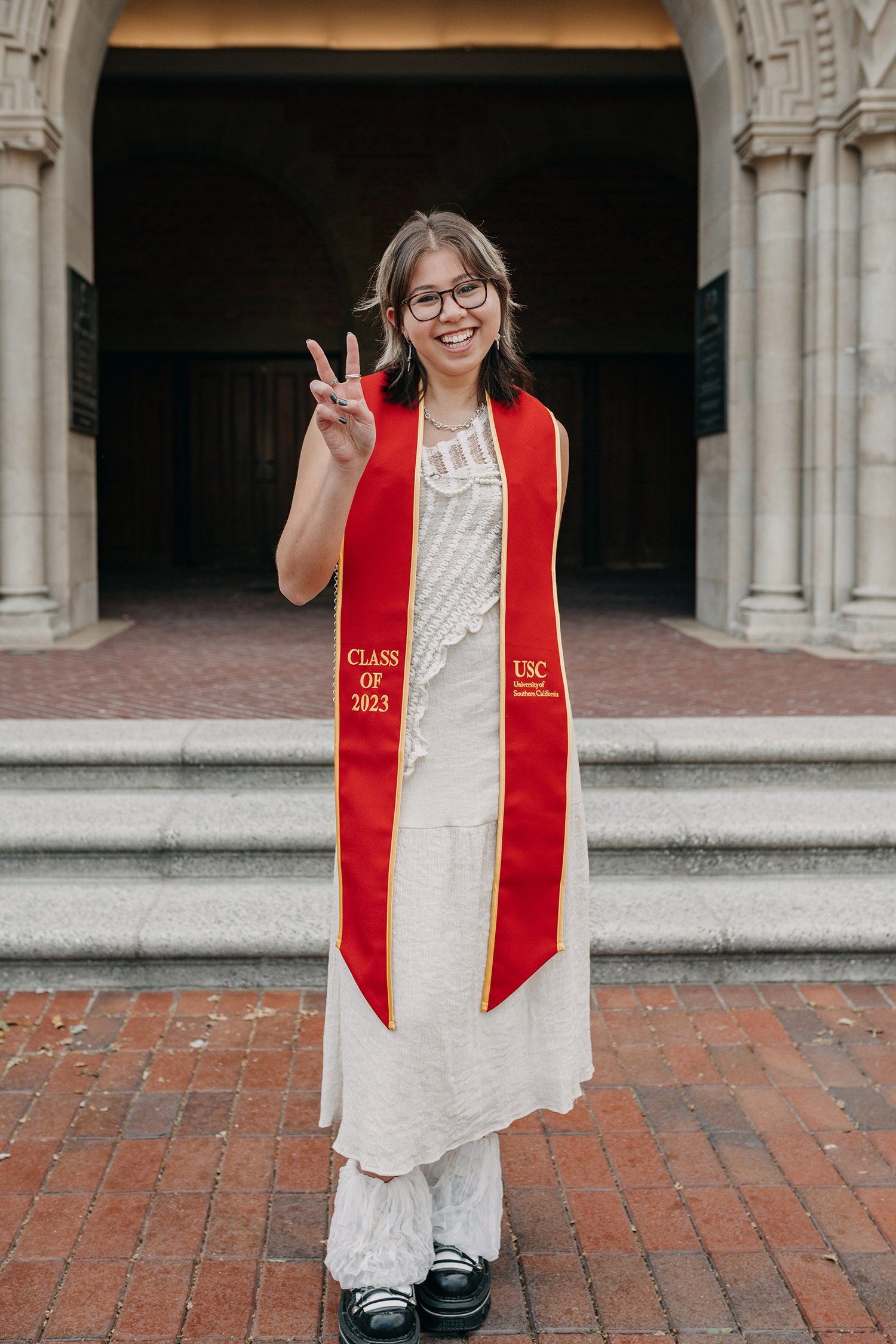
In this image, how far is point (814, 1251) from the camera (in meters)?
2.71

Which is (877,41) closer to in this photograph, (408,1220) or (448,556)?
(448,556)

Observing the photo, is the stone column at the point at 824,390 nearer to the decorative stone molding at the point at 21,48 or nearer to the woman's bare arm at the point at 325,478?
the decorative stone molding at the point at 21,48

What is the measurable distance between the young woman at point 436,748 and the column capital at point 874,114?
22.2 ft

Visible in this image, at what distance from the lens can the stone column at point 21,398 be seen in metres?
8.51

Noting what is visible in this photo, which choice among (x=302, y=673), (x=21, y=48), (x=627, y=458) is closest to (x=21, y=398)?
(x=21, y=48)

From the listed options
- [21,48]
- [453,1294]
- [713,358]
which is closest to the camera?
[453,1294]

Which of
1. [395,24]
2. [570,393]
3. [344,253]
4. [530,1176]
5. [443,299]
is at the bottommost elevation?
[530,1176]

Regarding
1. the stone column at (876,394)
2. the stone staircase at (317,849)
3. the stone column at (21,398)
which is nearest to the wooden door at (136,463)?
the stone column at (21,398)

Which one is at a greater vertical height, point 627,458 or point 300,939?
point 627,458

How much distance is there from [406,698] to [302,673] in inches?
197

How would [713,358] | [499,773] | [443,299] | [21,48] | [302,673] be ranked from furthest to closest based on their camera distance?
1. [713,358]
2. [21,48]
3. [302,673]
4. [499,773]
5. [443,299]

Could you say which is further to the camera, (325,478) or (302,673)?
(302,673)

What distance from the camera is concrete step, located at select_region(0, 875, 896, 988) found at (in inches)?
163

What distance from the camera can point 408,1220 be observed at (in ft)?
7.93
